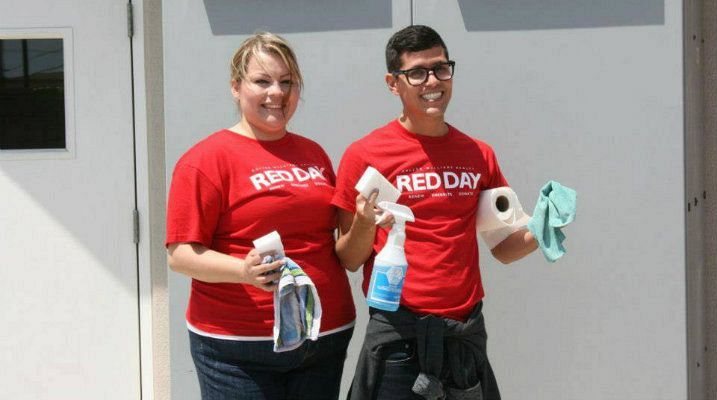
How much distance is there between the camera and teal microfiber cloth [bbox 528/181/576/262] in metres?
2.36

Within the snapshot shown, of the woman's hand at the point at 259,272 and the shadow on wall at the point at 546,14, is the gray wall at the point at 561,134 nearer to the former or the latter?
the shadow on wall at the point at 546,14

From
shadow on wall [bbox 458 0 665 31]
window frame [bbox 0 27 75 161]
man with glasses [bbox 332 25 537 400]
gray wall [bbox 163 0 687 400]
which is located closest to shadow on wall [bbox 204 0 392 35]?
gray wall [bbox 163 0 687 400]

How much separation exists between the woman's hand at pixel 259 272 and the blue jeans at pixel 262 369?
0.19 meters

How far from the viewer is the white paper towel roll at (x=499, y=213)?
2475 millimetres

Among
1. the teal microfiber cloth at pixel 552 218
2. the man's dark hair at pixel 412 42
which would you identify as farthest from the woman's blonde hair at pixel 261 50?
the teal microfiber cloth at pixel 552 218

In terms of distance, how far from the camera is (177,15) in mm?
3355

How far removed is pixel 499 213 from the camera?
2.48 metres

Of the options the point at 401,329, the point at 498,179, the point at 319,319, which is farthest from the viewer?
the point at 498,179

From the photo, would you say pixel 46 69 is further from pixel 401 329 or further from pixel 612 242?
pixel 612 242

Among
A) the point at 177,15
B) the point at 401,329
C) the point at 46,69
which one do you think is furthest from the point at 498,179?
the point at 46,69

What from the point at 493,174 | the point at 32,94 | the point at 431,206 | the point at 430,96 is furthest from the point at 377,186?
the point at 32,94

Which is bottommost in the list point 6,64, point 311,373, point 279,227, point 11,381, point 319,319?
point 11,381

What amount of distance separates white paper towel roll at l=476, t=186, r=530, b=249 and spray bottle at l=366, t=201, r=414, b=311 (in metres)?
0.29

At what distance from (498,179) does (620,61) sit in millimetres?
1050
